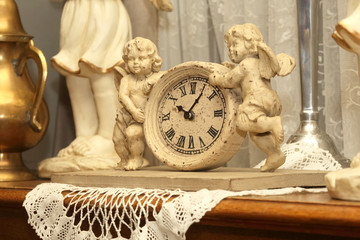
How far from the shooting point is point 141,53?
1.03 m

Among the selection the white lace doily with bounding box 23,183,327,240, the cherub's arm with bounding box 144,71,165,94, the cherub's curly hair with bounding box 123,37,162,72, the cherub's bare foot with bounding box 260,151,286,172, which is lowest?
the white lace doily with bounding box 23,183,327,240

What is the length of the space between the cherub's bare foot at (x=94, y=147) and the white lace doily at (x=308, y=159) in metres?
0.42

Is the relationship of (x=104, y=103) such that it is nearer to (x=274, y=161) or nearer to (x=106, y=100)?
(x=106, y=100)

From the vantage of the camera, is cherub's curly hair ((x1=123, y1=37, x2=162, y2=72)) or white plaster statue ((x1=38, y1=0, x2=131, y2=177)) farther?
white plaster statue ((x1=38, y1=0, x2=131, y2=177))

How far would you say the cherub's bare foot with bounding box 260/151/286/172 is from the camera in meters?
0.90

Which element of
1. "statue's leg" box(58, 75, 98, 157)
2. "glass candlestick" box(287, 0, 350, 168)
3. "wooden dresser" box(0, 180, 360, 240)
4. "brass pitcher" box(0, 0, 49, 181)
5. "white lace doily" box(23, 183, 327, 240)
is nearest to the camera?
"wooden dresser" box(0, 180, 360, 240)

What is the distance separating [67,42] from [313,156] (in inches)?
25.3

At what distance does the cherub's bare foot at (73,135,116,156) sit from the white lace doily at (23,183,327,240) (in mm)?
335

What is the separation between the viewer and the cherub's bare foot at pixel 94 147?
1311 millimetres

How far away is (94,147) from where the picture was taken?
1.32 metres

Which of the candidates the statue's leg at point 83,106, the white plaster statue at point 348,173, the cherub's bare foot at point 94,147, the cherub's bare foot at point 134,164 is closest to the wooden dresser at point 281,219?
the white plaster statue at point 348,173

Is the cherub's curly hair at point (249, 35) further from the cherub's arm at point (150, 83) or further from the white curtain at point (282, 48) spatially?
the white curtain at point (282, 48)

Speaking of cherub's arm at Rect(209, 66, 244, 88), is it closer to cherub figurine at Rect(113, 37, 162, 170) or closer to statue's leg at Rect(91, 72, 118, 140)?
cherub figurine at Rect(113, 37, 162, 170)

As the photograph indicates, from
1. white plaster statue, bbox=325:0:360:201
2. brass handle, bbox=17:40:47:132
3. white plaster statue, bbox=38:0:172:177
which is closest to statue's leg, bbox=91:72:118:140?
white plaster statue, bbox=38:0:172:177
